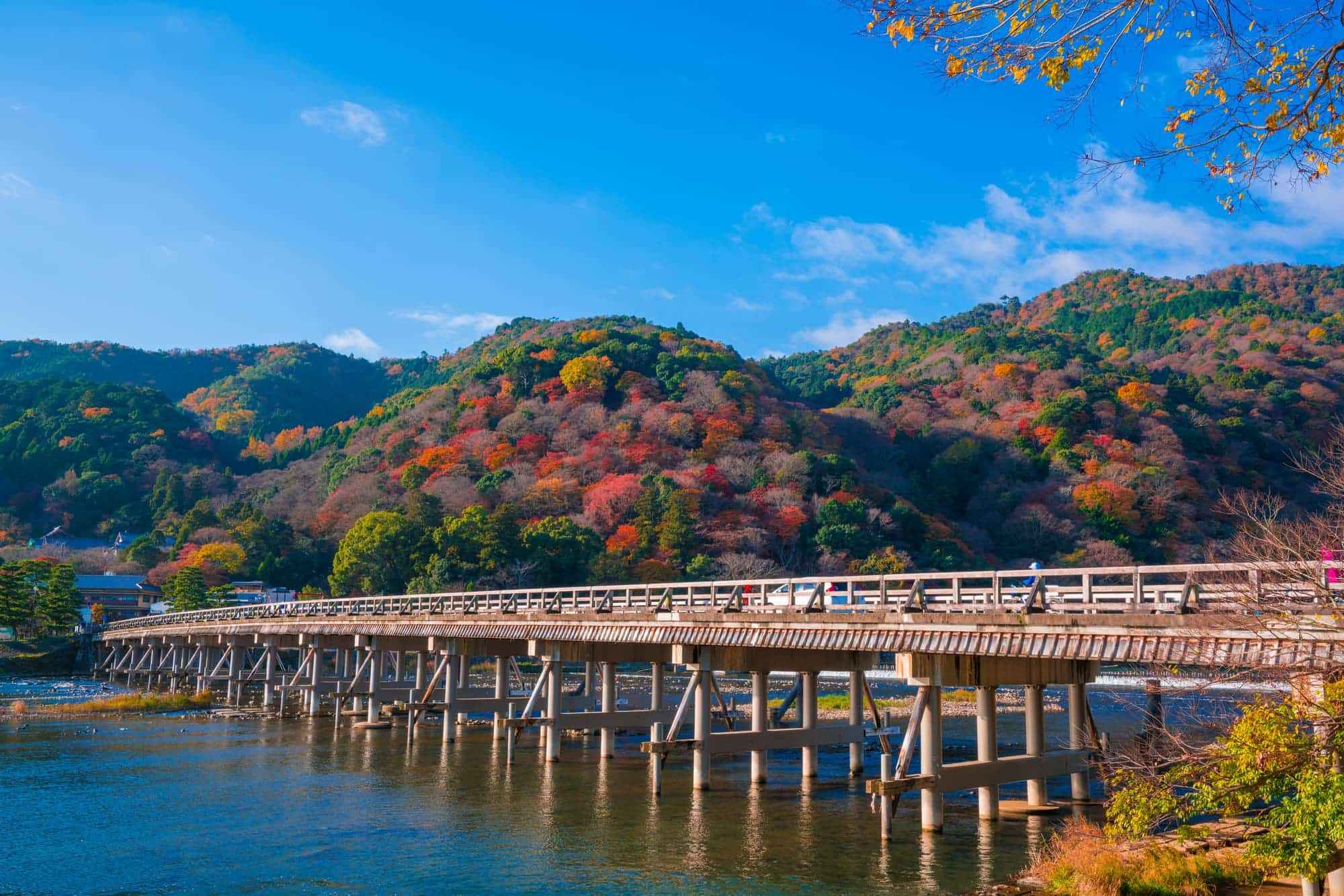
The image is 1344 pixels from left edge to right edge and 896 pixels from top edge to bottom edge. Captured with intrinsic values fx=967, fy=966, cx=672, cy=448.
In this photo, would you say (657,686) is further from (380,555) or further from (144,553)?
(144,553)

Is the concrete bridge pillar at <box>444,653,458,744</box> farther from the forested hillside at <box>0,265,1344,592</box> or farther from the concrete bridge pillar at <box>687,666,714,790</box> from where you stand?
the forested hillside at <box>0,265,1344,592</box>

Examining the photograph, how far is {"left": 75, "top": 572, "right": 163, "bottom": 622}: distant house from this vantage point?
3194 inches

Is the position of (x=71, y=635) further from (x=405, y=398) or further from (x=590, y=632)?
(x=590, y=632)

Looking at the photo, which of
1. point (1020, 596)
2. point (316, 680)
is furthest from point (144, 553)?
point (1020, 596)

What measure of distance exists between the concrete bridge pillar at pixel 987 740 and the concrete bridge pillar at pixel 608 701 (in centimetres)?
1244

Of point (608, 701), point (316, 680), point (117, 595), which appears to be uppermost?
point (117, 595)

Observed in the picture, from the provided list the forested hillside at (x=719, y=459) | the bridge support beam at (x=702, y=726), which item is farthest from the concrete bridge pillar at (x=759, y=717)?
the forested hillside at (x=719, y=459)

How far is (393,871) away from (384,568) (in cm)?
5586

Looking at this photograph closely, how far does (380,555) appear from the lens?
227 ft

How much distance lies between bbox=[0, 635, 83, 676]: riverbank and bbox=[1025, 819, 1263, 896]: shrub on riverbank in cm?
7123

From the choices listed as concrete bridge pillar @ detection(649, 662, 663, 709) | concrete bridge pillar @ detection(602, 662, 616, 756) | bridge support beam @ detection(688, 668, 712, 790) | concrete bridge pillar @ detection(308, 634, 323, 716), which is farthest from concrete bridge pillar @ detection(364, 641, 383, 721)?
bridge support beam @ detection(688, 668, 712, 790)

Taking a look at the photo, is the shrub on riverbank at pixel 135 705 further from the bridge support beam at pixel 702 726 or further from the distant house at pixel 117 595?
the distant house at pixel 117 595

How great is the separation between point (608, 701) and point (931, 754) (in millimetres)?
14704

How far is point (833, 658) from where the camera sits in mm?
23172
